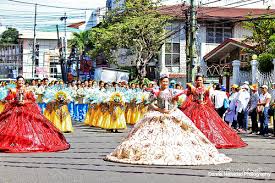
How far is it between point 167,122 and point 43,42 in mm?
83032

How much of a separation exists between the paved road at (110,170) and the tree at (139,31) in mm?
24726

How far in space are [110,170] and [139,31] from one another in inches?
1107

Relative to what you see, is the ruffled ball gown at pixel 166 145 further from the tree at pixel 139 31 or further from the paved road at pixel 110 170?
the tree at pixel 139 31

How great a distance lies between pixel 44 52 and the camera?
8644 centimetres

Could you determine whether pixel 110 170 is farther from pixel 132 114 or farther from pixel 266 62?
pixel 266 62

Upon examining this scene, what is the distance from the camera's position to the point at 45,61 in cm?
8719

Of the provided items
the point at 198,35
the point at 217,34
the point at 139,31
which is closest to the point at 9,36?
the point at 198,35

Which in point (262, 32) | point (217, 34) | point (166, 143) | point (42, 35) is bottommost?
point (166, 143)

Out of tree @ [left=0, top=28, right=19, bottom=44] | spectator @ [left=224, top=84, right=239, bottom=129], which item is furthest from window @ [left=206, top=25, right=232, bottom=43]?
tree @ [left=0, top=28, right=19, bottom=44]

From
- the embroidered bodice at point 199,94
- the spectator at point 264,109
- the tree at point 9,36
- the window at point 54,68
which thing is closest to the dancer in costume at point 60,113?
the embroidered bodice at point 199,94

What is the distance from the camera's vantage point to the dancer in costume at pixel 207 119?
13289mm

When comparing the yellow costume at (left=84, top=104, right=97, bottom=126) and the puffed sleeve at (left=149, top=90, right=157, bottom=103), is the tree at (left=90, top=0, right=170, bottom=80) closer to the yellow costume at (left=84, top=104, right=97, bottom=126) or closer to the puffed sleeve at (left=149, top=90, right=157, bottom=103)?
the yellow costume at (left=84, top=104, right=97, bottom=126)

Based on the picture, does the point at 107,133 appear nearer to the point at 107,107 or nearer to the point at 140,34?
the point at 107,107

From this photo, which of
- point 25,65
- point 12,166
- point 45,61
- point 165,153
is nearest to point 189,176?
point 165,153
